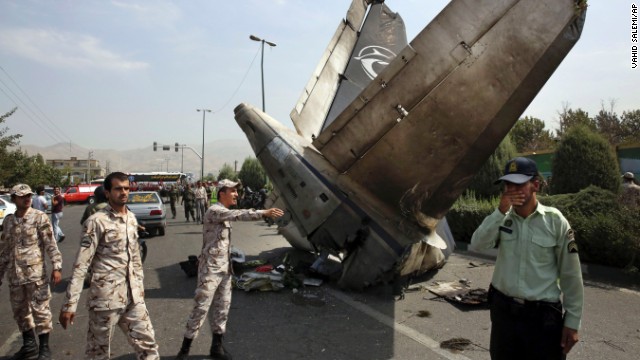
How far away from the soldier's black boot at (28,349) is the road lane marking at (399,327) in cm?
414

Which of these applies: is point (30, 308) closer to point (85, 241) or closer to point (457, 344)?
point (85, 241)

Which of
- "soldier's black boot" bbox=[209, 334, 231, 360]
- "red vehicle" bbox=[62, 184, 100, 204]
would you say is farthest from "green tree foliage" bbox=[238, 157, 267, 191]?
"soldier's black boot" bbox=[209, 334, 231, 360]

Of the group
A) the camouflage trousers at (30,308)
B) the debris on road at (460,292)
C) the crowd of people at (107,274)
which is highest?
the crowd of people at (107,274)

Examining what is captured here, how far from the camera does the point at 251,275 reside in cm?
733

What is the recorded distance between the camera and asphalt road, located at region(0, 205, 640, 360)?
14.9ft

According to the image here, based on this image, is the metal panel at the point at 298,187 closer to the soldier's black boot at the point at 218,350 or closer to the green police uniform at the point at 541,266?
the soldier's black boot at the point at 218,350

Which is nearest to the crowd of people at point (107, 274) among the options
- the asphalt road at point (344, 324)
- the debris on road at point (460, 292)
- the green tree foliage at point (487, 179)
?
the asphalt road at point (344, 324)

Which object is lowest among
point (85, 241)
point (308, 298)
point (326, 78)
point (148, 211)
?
point (308, 298)

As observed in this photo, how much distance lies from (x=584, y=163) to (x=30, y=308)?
13.5m

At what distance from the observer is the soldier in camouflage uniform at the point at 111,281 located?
320 centimetres

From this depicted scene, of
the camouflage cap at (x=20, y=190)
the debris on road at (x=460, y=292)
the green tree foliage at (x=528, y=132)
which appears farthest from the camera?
the green tree foliage at (x=528, y=132)

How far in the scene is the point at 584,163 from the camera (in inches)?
462

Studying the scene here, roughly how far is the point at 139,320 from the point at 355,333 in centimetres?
278

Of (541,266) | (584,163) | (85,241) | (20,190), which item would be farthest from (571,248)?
(584,163)
